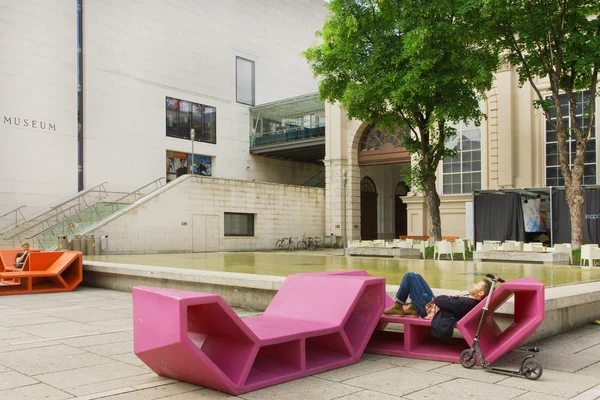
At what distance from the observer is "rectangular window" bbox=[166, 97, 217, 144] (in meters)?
38.6

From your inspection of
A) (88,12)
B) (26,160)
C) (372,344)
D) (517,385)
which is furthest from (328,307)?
(88,12)

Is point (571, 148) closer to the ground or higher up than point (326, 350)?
higher up

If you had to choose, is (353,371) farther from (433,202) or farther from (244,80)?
(244,80)

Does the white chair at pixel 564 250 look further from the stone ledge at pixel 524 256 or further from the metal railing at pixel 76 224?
the metal railing at pixel 76 224

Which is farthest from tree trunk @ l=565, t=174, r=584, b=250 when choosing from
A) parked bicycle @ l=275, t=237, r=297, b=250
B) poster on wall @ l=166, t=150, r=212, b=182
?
poster on wall @ l=166, t=150, r=212, b=182

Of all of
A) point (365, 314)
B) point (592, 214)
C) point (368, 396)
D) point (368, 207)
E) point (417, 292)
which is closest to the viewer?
point (368, 396)

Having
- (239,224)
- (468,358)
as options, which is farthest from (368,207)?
(468,358)

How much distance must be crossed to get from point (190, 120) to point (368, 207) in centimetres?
1449

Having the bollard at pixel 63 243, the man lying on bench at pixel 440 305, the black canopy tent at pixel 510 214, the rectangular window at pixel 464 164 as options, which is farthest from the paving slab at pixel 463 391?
the rectangular window at pixel 464 164

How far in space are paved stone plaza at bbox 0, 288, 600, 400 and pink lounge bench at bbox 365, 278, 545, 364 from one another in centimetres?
19

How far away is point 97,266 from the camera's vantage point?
14.6 metres

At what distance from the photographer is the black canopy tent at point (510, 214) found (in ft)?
79.3

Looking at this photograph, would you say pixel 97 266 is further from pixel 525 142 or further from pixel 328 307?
pixel 525 142

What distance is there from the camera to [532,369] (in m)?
5.65
